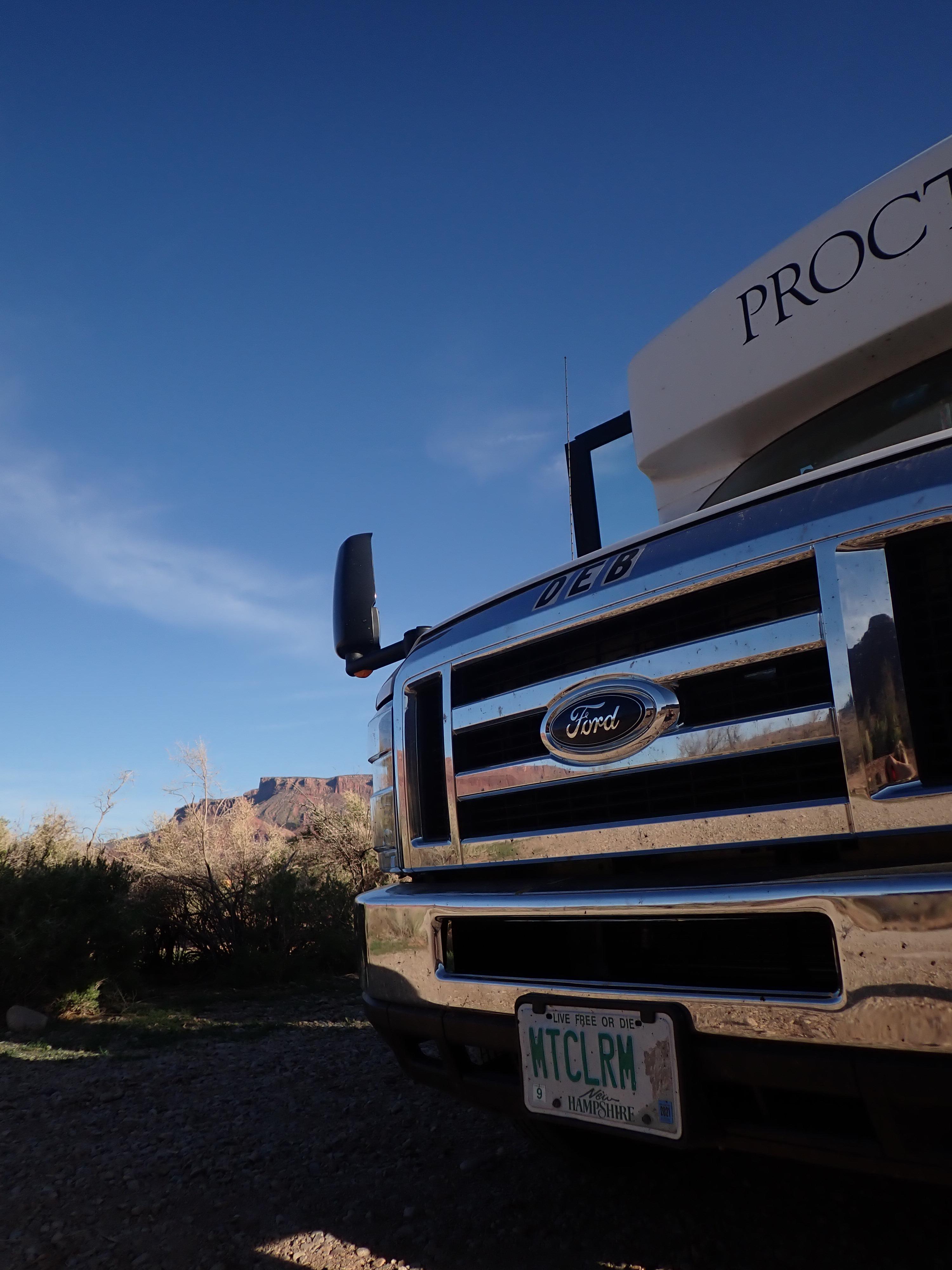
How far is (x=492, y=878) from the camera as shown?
2438mm

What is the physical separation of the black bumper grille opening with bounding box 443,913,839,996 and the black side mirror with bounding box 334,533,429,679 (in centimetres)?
124

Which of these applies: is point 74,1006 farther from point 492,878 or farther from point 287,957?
point 492,878

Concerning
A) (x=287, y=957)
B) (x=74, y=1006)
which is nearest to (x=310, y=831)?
(x=287, y=957)

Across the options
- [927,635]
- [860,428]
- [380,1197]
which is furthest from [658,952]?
[860,428]

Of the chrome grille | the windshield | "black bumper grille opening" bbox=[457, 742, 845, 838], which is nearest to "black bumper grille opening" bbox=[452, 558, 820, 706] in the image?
the chrome grille

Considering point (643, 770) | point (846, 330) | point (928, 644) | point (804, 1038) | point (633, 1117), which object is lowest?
point (633, 1117)

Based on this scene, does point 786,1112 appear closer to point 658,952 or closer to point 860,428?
point 658,952

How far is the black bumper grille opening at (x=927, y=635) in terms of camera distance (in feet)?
5.32

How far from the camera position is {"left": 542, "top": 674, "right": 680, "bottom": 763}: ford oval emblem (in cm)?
200

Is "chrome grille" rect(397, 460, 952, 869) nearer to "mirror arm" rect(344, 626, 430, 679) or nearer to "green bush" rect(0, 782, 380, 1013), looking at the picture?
"mirror arm" rect(344, 626, 430, 679)

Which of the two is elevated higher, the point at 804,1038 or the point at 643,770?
the point at 643,770

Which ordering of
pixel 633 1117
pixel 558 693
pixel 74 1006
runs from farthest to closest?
pixel 74 1006, pixel 558 693, pixel 633 1117

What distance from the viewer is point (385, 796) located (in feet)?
9.48

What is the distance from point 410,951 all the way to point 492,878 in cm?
30
